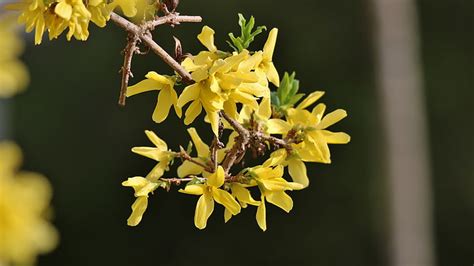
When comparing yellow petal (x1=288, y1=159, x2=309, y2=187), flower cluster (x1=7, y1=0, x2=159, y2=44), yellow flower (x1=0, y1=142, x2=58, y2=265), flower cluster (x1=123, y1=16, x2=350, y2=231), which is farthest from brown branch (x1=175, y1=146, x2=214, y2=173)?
yellow flower (x1=0, y1=142, x2=58, y2=265)

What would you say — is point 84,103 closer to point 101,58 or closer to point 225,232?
point 101,58

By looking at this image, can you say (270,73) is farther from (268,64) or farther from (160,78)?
(160,78)

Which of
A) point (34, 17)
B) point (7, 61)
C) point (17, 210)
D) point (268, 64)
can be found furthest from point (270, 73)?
point (17, 210)

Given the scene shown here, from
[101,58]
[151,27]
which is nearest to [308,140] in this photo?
[151,27]

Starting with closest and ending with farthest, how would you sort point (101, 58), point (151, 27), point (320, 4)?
point (151, 27)
point (320, 4)
point (101, 58)

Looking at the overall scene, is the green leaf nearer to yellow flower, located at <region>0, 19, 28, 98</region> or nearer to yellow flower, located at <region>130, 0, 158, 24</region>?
yellow flower, located at <region>130, 0, 158, 24</region>

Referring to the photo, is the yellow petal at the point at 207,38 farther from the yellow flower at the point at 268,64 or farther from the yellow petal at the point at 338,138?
the yellow petal at the point at 338,138
